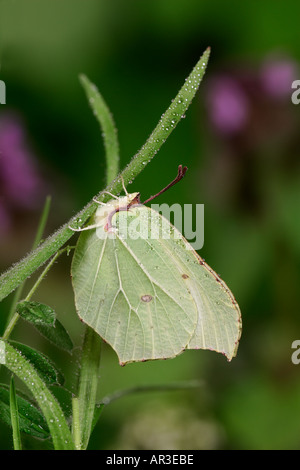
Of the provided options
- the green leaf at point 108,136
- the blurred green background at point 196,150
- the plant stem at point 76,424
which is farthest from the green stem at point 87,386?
the blurred green background at point 196,150

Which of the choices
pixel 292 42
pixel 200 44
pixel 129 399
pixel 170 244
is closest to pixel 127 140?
pixel 200 44

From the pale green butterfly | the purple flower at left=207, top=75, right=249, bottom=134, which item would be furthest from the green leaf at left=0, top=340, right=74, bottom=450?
the purple flower at left=207, top=75, right=249, bottom=134

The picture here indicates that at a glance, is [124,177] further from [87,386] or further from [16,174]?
[16,174]

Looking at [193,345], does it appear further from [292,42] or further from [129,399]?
[292,42]

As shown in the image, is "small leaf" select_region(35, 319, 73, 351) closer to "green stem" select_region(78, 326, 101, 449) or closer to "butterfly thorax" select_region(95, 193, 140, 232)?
"green stem" select_region(78, 326, 101, 449)

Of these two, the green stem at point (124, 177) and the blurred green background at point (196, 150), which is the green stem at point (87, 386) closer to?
the green stem at point (124, 177)

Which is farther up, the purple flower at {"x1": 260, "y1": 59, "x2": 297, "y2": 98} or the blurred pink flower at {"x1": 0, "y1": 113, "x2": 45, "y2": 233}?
the purple flower at {"x1": 260, "y1": 59, "x2": 297, "y2": 98}
